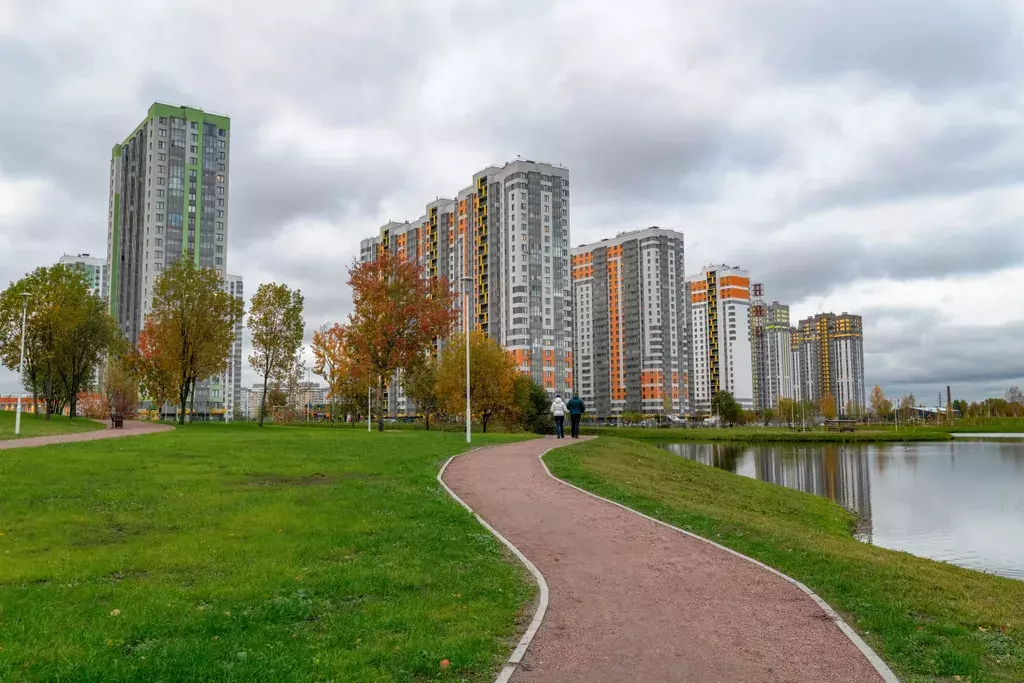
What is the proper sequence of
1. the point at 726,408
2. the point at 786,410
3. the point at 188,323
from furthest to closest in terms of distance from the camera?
the point at 786,410, the point at 726,408, the point at 188,323

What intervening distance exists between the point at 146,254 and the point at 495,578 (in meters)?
136

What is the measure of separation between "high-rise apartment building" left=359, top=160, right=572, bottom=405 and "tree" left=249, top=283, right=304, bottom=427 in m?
65.5

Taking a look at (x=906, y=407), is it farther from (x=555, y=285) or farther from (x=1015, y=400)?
(x=555, y=285)

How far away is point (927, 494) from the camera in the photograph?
36969mm

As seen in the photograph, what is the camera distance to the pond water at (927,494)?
22609mm

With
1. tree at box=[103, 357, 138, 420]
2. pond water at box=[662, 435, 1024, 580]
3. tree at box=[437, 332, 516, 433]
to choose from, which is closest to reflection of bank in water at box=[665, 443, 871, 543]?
pond water at box=[662, 435, 1024, 580]

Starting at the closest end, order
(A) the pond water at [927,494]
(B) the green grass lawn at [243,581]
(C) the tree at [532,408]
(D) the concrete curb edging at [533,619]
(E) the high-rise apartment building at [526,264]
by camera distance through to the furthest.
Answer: (B) the green grass lawn at [243,581] → (D) the concrete curb edging at [533,619] → (A) the pond water at [927,494] → (C) the tree at [532,408] → (E) the high-rise apartment building at [526,264]

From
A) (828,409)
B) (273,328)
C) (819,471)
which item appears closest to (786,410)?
(828,409)

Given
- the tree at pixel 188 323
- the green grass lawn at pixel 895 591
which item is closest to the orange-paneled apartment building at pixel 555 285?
the tree at pixel 188 323

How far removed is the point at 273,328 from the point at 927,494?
2128 inches

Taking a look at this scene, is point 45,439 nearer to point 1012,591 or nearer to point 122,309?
point 1012,591

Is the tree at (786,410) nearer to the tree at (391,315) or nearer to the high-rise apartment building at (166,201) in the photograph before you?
the high-rise apartment building at (166,201)

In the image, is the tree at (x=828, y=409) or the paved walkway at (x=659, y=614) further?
the tree at (x=828, y=409)

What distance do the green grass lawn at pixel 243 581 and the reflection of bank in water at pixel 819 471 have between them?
18440 millimetres
